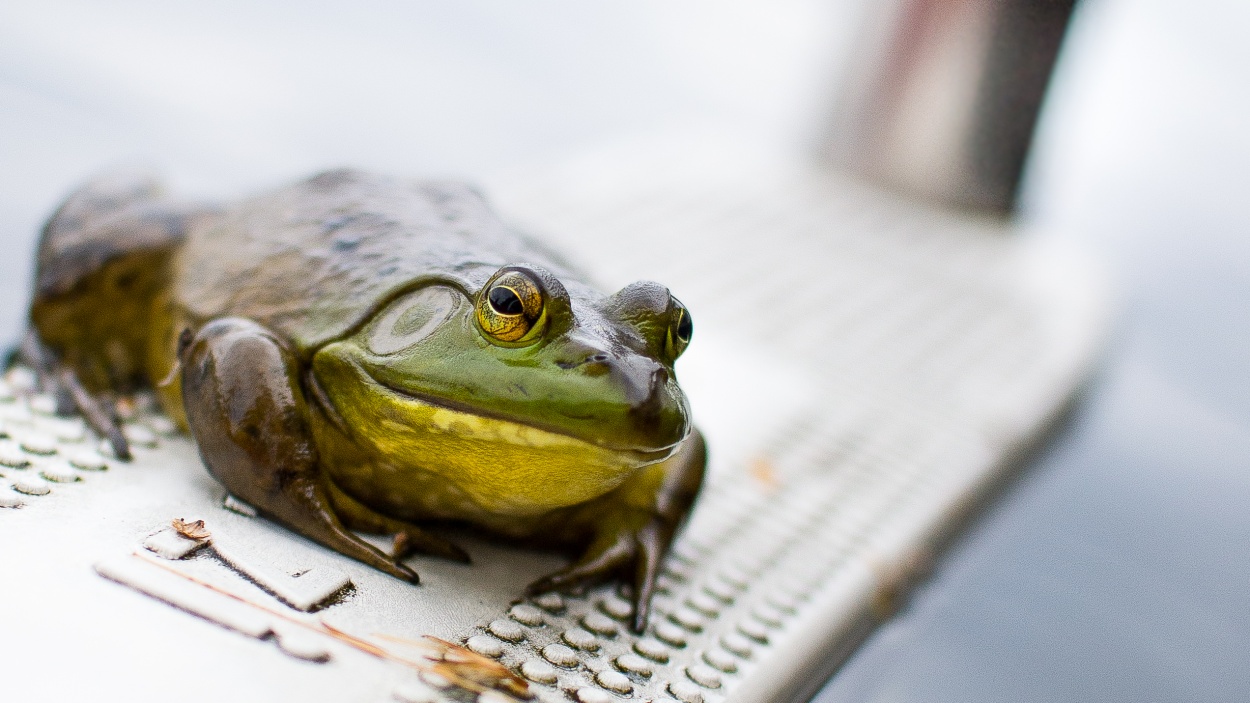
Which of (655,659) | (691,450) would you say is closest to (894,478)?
(691,450)

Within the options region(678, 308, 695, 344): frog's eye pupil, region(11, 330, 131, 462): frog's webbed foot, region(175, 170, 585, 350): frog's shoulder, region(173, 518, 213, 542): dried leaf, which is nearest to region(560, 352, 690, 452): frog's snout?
region(678, 308, 695, 344): frog's eye pupil

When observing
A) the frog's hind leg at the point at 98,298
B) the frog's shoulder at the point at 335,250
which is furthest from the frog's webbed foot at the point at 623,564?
the frog's hind leg at the point at 98,298

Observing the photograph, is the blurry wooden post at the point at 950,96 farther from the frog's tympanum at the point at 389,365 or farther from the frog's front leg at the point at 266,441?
the frog's front leg at the point at 266,441

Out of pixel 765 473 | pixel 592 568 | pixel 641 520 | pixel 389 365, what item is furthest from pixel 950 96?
pixel 389 365

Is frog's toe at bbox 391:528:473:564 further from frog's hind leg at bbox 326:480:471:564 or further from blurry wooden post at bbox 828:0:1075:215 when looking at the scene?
blurry wooden post at bbox 828:0:1075:215

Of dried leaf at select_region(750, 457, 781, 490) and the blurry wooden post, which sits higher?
the blurry wooden post

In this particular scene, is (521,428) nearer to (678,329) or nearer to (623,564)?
(678,329)
